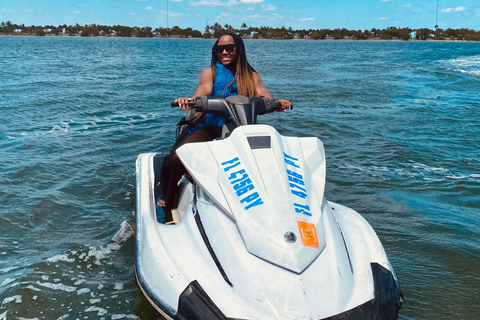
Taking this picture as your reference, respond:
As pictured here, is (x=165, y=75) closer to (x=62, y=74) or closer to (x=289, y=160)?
(x=62, y=74)

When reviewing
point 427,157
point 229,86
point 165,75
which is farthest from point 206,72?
point 165,75

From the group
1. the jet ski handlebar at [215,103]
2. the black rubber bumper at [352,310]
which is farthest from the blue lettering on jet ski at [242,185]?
the jet ski handlebar at [215,103]

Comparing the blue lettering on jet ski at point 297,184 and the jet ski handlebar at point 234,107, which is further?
the jet ski handlebar at point 234,107

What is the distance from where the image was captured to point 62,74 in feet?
57.5

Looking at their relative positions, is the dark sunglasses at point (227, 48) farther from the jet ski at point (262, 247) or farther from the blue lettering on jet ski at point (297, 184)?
the blue lettering on jet ski at point (297, 184)

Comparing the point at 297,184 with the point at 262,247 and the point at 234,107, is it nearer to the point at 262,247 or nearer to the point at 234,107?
the point at 262,247

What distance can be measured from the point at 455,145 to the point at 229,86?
5.09 m

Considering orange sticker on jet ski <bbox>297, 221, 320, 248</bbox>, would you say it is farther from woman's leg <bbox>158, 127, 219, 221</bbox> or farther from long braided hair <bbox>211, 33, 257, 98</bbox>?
long braided hair <bbox>211, 33, 257, 98</bbox>

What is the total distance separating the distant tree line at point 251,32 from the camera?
425 ft

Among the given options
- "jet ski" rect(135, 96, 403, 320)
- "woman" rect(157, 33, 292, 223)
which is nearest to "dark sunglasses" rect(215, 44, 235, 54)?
"woman" rect(157, 33, 292, 223)

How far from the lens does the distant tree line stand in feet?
425

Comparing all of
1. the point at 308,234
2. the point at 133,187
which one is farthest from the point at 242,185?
the point at 133,187

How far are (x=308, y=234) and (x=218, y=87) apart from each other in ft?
5.78

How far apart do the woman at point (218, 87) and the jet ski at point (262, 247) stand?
0.60 metres
